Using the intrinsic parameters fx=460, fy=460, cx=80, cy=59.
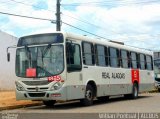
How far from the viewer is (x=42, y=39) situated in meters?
18.9

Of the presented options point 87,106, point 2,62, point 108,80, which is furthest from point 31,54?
point 2,62

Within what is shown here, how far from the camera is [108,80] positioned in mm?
22438

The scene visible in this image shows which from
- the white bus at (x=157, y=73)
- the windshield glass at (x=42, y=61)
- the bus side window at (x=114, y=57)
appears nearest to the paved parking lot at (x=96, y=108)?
the windshield glass at (x=42, y=61)

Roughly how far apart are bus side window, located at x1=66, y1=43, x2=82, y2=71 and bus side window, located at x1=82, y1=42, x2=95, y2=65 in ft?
1.75

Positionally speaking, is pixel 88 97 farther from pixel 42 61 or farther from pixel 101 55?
pixel 42 61

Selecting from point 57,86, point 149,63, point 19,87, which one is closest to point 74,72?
point 57,86

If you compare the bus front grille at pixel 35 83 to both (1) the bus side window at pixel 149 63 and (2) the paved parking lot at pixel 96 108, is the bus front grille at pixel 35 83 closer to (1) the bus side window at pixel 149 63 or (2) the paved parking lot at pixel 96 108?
(2) the paved parking lot at pixel 96 108

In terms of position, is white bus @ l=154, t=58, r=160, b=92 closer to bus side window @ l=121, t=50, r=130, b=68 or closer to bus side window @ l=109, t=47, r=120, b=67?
bus side window @ l=121, t=50, r=130, b=68

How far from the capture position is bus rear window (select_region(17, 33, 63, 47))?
18.7 metres

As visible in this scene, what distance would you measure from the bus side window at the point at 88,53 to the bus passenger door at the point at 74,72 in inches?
20.8

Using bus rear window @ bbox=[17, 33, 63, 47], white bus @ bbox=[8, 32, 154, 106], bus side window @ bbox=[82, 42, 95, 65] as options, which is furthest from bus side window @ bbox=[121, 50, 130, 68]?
bus rear window @ bbox=[17, 33, 63, 47]

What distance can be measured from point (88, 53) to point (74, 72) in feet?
5.50

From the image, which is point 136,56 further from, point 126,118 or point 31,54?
point 126,118

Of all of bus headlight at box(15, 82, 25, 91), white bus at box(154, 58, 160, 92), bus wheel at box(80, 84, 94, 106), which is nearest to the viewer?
bus headlight at box(15, 82, 25, 91)
